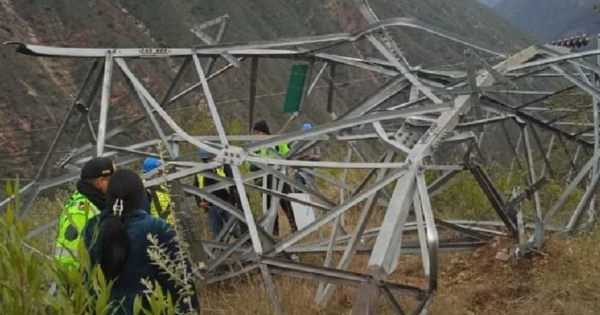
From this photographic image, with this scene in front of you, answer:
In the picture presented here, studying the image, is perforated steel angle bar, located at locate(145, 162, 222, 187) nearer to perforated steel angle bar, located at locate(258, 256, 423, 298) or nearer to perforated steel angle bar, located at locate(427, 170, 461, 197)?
perforated steel angle bar, located at locate(258, 256, 423, 298)

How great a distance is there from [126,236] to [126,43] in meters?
56.8

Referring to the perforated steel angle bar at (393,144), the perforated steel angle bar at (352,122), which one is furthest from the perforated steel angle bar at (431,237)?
the perforated steel angle bar at (352,122)

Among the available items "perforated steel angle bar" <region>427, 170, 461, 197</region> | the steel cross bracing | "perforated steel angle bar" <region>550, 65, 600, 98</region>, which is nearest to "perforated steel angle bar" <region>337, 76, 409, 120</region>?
the steel cross bracing

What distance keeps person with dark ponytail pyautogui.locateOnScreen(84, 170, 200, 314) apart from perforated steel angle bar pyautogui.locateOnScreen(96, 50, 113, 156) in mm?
1721

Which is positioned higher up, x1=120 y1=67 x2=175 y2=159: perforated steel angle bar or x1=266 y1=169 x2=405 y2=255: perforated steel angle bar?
x1=120 y1=67 x2=175 y2=159: perforated steel angle bar

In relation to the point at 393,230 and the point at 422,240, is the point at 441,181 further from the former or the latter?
the point at 393,230

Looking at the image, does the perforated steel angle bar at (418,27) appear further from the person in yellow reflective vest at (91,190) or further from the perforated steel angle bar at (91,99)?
the person in yellow reflective vest at (91,190)

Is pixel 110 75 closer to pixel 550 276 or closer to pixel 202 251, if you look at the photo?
pixel 202 251

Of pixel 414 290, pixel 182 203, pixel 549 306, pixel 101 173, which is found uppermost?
pixel 101 173

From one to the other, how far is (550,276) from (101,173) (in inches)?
141

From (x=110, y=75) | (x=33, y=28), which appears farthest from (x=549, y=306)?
(x=33, y=28)

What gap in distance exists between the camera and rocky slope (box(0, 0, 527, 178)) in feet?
152

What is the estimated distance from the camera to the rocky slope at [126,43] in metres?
46.2

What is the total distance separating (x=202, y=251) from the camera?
5918mm
